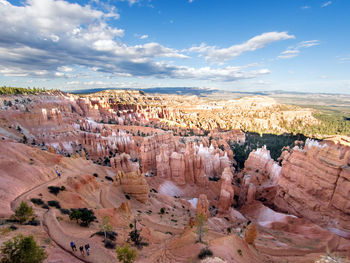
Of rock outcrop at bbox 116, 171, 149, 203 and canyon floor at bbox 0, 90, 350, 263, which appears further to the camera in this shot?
rock outcrop at bbox 116, 171, 149, 203

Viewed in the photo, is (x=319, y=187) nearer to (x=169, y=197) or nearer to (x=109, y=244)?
(x=169, y=197)

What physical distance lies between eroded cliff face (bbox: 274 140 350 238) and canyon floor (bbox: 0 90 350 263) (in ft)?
0.46

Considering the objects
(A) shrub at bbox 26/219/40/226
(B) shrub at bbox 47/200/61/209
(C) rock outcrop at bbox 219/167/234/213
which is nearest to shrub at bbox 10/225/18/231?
(A) shrub at bbox 26/219/40/226

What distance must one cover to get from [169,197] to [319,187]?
24.2 metres

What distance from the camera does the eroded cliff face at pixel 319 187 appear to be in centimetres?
2703

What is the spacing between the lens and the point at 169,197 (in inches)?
1422

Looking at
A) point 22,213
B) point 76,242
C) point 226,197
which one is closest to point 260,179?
point 226,197

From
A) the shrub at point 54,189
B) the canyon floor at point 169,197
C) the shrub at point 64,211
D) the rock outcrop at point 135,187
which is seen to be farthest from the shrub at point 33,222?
the rock outcrop at point 135,187

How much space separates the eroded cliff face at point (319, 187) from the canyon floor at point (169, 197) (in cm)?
14

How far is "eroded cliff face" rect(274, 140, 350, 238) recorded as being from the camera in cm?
2703

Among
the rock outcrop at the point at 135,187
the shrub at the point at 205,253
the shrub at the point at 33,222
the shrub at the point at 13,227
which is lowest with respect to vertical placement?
the rock outcrop at the point at 135,187

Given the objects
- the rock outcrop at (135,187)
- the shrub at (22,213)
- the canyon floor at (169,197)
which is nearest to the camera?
the shrub at (22,213)

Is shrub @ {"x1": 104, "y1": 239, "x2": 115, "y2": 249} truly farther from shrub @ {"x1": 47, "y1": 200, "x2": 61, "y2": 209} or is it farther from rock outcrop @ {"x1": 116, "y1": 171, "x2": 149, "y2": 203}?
rock outcrop @ {"x1": 116, "y1": 171, "x2": 149, "y2": 203}

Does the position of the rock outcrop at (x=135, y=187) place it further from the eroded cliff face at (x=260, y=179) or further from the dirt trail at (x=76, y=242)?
the eroded cliff face at (x=260, y=179)
